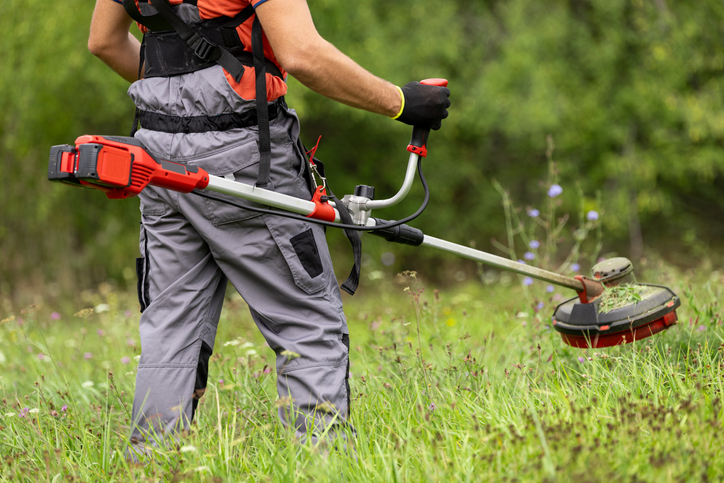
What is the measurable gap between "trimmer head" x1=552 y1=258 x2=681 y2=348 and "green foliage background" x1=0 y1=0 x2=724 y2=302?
540 cm

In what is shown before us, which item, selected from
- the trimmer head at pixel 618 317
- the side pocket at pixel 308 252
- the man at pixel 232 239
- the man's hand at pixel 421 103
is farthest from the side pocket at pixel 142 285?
the trimmer head at pixel 618 317

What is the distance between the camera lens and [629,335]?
2.62 meters

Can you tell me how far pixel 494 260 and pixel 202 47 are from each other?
1.34m

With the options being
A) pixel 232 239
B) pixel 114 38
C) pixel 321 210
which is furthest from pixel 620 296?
pixel 114 38

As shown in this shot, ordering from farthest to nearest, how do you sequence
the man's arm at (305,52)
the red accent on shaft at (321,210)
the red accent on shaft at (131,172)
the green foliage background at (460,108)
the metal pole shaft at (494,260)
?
the green foliage background at (460,108) → the metal pole shaft at (494,260) → the red accent on shaft at (321,210) → the man's arm at (305,52) → the red accent on shaft at (131,172)

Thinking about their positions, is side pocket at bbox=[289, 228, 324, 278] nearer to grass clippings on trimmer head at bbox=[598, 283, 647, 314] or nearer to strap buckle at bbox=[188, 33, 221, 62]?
strap buckle at bbox=[188, 33, 221, 62]

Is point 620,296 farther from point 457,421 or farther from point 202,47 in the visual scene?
point 202,47

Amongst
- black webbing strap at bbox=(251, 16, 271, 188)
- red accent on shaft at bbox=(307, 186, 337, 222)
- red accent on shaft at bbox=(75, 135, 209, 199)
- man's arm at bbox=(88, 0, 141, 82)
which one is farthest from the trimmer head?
man's arm at bbox=(88, 0, 141, 82)

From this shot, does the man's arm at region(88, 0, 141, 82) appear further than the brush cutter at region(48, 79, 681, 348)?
Yes

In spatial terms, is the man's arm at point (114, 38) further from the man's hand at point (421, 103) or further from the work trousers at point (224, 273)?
the man's hand at point (421, 103)

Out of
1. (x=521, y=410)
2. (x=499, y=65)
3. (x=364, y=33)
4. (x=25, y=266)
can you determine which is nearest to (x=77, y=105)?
(x=25, y=266)

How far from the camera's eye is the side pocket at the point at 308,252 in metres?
2.22

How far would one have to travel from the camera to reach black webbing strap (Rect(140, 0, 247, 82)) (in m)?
2.12

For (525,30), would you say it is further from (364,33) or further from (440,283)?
(440,283)
